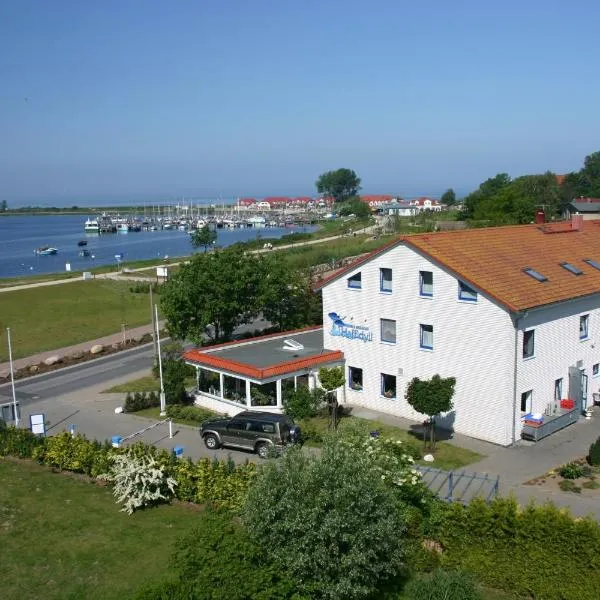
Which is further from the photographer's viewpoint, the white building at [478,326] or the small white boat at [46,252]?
the small white boat at [46,252]

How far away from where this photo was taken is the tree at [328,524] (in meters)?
13.7

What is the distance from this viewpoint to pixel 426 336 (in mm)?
29266

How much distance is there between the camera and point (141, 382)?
38.8 m

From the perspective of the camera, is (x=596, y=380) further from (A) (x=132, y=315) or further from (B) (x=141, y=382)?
(A) (x=132, y=315)

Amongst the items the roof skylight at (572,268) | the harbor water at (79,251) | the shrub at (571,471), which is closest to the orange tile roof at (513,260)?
the roof skylight at (572,268)

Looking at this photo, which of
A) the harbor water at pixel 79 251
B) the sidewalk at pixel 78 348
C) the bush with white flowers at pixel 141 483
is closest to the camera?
the bush with white flowers at pixel 141 483

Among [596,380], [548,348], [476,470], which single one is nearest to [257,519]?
[476,470]

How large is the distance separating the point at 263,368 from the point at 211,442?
14.7 ft

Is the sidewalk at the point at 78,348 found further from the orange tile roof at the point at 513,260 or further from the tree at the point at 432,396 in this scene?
the tree at the point at 432,396

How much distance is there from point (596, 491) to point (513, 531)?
725 centimetres

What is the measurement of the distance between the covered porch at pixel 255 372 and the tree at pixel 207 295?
4.13m

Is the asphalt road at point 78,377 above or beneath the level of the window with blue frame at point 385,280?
beneath

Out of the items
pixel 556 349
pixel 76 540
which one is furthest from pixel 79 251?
pixel 76 540

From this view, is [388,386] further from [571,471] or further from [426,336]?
[571,471]
